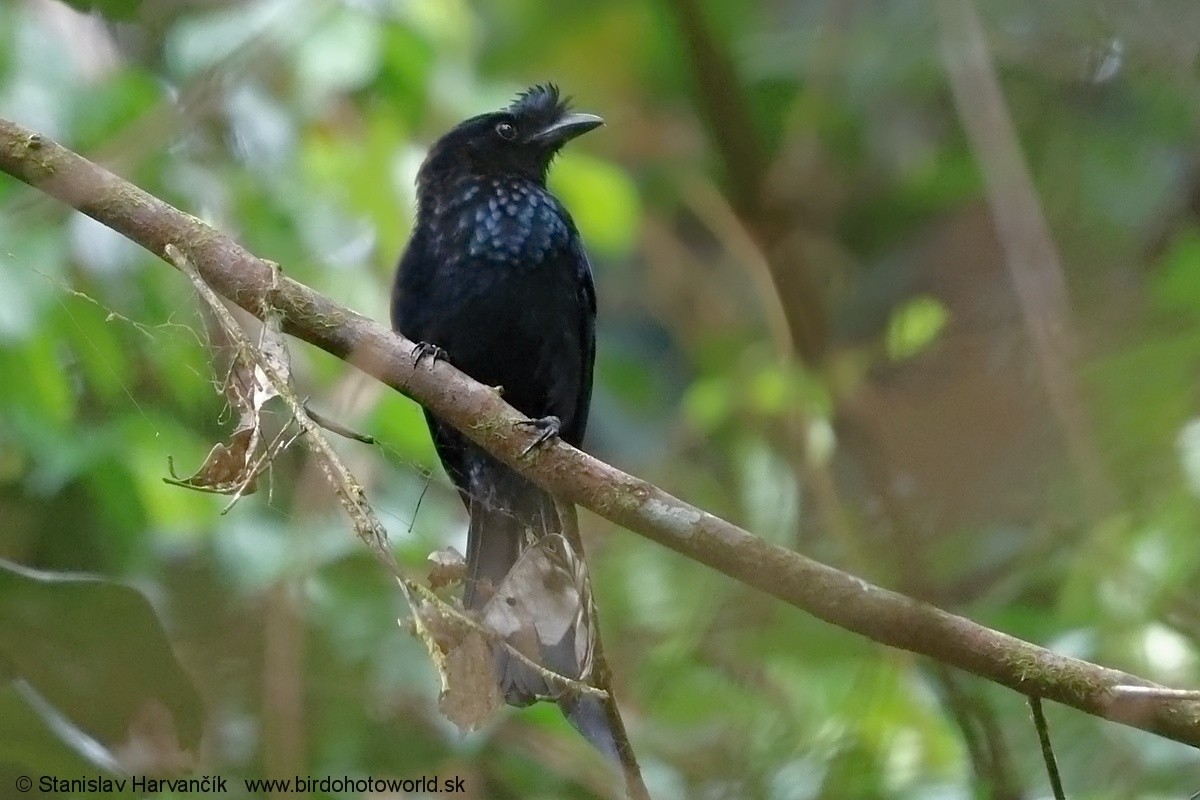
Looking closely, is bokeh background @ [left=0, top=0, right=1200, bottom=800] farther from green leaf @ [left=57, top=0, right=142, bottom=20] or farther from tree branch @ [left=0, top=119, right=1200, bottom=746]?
green leaf @ [left=57, top=0, right=142, bottom=20]

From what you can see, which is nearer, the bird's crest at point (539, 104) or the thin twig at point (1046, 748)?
the thin twig at point (1046, 748)

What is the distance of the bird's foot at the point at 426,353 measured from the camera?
2.58 m

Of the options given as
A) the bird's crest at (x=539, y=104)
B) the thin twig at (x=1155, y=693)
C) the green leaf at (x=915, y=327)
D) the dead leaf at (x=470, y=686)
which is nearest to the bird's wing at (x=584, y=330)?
the bird's crest at (x=539, y=104)

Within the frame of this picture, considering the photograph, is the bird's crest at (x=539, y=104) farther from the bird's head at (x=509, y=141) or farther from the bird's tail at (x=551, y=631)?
the bird's tail at (x=551, y=631)

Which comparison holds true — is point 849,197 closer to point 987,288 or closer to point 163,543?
point 987,288

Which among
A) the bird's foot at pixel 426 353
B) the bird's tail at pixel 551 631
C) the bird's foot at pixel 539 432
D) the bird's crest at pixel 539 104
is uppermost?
the bird's crest at pixel 539 104

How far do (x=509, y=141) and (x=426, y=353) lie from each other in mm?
1148

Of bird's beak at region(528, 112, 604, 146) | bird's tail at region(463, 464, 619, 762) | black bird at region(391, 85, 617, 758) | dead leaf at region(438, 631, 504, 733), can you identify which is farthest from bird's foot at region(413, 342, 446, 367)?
bird's beak at region(528, 112, 604, 146)

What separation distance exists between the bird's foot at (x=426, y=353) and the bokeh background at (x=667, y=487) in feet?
0.68

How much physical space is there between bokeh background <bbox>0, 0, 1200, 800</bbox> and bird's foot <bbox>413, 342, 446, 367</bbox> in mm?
208

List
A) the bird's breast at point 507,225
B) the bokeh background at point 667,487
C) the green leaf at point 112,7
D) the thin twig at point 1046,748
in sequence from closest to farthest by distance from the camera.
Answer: the thin twig at point 1046,748 → the bokeh background at point 667,487 → the green leaf at point 112,7 → the bird's breast at point 507,225

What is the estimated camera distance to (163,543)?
3.46 metres

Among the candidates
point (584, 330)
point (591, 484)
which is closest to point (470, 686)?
point (591, 484)

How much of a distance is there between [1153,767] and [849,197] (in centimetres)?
303
